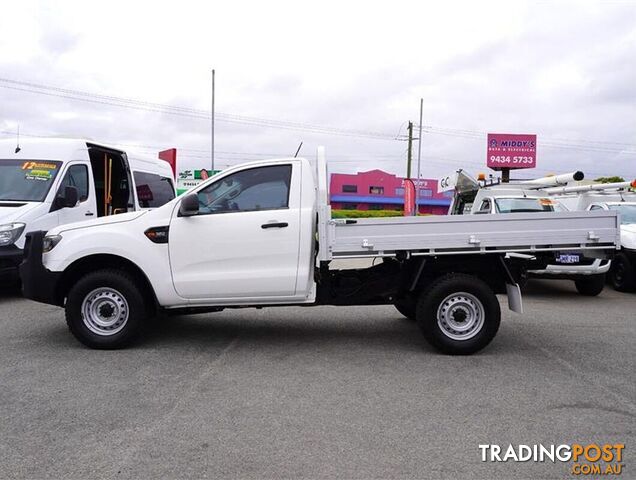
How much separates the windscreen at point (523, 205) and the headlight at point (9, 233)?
329 inches

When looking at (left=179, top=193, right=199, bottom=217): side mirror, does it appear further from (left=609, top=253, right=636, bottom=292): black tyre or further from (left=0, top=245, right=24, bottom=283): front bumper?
(left=609, top=253, right=636, bottom=292): black tyre

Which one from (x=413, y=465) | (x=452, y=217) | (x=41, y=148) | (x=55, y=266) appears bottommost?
(x=413, y=465)

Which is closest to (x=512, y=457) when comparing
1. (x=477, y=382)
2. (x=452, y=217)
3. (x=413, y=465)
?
(x=413, y=465)

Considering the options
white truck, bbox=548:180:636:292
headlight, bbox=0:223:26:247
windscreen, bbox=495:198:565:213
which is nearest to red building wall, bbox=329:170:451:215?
white truck, bbox=548:180:636:292

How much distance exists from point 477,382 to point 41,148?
8012 millimetres

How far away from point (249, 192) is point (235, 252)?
2.18 feet

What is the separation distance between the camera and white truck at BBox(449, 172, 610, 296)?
937cm

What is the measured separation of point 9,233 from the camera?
7949mm

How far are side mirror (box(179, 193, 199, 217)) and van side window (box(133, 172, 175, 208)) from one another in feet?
18.2

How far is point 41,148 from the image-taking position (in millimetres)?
9172

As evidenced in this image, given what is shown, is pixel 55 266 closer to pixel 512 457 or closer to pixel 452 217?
pixel 452 217

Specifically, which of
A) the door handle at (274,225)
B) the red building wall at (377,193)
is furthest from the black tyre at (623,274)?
the red building wall at (377,193)

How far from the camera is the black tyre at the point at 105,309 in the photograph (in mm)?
5641

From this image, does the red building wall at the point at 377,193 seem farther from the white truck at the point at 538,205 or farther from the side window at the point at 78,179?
the side window at the point at 78,179
